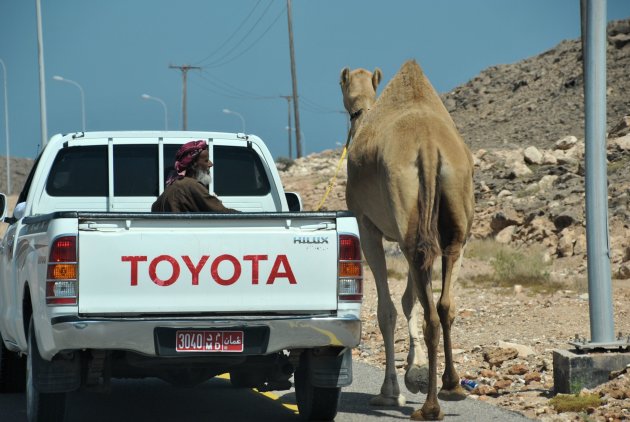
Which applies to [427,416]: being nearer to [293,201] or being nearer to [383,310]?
[383,310]

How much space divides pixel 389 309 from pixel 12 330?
3.28 m

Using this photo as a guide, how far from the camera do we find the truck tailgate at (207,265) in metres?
8.35

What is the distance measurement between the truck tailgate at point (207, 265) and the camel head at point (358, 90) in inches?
190

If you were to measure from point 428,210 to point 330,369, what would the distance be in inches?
67.3

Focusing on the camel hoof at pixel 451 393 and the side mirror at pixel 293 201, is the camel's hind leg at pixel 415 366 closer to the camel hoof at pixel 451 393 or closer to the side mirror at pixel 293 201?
the camel hoof at pixel 451 393

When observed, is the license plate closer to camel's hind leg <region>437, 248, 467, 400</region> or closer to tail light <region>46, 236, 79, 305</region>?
tail light <region>46, 236, 79, 305</region>

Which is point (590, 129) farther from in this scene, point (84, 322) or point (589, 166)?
point (84, 322)

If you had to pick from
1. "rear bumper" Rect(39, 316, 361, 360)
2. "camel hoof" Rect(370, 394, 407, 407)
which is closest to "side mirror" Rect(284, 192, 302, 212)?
"camel hoof" Rect(370, 394, 407, 407)

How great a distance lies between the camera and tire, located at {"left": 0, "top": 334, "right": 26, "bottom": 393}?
1148cm

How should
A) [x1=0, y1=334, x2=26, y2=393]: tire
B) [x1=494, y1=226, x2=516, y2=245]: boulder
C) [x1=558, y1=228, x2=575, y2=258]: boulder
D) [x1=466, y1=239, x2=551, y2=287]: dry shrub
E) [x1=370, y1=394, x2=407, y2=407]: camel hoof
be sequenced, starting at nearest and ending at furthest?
[x1=370, y1=394, x2=407, y2=407]: camel hoof < [x1=0, y1=334, x2=26, y2=393]: tire < [x1=466, y1=239, x2=551, y2=287]: dry shrub < [x1=558, y1=228, x2=575, y2=258]: boulder < [x1=494, y1=226, x2=516, y2=245]: boulder

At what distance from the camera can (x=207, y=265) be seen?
859 cm

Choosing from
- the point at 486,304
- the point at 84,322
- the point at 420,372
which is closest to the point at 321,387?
the point at 420,372

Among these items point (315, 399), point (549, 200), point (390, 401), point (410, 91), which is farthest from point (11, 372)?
point (549, 200)

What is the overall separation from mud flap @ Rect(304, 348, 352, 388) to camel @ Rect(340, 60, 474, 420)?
89 cm
